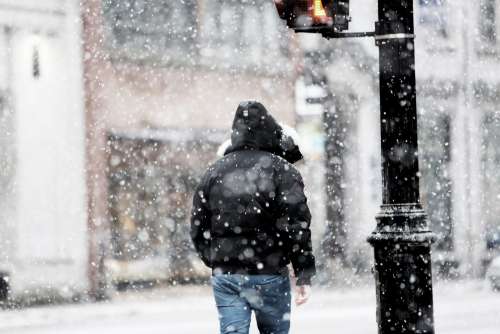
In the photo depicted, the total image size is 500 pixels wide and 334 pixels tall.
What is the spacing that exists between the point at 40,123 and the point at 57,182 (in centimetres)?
115

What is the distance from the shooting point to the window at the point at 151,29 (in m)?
20.1

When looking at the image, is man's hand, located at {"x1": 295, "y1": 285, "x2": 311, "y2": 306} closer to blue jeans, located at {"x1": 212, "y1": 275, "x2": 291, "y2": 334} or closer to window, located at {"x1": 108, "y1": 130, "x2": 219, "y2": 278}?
blue jeans, located at {"x1": 212, "y1": 275, "x2": 291, "y2": 334}

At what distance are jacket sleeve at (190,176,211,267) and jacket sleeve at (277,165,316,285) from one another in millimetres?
442

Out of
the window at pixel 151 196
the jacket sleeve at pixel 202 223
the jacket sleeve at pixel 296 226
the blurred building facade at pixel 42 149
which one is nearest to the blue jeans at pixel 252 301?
the jacket sleeve at pixel 296 226

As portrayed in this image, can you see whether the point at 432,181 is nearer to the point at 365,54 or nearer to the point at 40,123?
the point at 365,54

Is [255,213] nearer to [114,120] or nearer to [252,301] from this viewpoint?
[252,301]

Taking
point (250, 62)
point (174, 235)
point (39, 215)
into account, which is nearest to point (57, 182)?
point (39, 215)

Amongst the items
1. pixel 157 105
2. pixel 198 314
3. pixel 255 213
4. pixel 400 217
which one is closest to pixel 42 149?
pixel 157 105

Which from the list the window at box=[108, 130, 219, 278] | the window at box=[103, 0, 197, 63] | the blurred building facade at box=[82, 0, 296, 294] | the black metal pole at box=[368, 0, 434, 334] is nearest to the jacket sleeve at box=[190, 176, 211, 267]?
the black metal pole at box=[368, 0, 434, 334]

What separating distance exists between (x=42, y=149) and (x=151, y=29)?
3.35 m

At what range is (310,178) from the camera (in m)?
23.0

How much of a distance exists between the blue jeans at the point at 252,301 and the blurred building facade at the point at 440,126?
1761 cm

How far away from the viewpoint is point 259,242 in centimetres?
537

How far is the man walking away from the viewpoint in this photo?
538 cm
